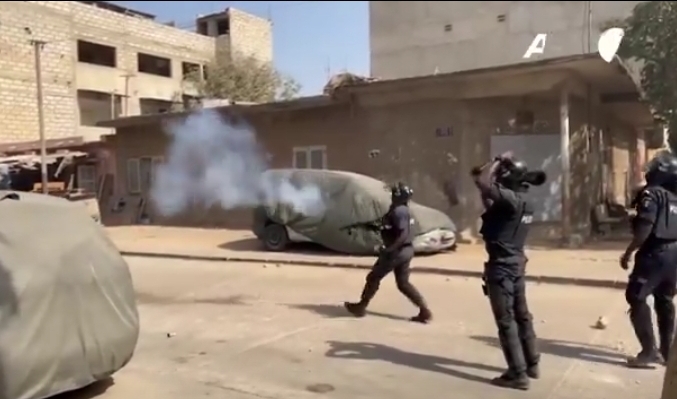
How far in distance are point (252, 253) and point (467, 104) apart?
5714 mm

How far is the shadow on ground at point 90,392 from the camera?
5.11 m

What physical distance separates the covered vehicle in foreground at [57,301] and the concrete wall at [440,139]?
11190mm

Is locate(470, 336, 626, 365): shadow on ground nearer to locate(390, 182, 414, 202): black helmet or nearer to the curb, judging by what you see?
locate(390, 182, 414, 202): black helmet

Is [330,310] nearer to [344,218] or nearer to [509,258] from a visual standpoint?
[509,258]

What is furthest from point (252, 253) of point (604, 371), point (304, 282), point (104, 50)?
point (104, 50)

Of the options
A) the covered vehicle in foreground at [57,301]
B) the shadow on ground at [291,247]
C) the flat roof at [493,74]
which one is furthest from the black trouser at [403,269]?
the flat roof at [493,74]

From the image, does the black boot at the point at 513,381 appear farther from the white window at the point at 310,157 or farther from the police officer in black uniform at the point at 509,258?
the white window at the point at 310,157

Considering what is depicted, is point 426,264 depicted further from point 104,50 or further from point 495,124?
point 104,50

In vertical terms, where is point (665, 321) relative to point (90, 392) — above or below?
above

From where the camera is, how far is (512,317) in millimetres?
5367

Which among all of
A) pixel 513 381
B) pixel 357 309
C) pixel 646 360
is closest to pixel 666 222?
pixel 646 360

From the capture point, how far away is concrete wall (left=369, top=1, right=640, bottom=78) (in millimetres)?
32844

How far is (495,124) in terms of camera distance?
1542 cm

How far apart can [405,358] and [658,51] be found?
11.2m
